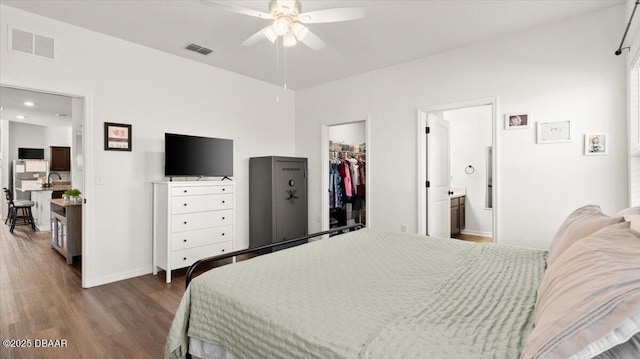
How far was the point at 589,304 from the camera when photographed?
0.73 meters

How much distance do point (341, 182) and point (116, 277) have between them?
3.52 m

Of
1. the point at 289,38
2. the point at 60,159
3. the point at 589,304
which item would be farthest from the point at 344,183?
the point at 60,159

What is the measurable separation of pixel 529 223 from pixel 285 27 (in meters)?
3.17

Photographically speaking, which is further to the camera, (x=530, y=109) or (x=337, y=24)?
(x=530, y=109)

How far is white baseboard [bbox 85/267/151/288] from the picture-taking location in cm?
319

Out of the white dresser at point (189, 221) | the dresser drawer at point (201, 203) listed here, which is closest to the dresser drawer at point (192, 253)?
the white dresser at point (189, 221)

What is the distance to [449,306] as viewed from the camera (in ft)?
3.82

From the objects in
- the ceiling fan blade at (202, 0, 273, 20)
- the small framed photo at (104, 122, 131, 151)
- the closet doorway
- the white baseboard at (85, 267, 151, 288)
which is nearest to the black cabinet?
the closet doorway

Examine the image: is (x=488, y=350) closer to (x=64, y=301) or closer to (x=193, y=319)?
(x=193, y=319)

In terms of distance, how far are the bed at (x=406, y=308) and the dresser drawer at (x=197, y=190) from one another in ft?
6.96

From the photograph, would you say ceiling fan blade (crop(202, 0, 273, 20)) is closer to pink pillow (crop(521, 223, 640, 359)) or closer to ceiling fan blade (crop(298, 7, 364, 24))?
ceiling fan blade (crop(298, 7, 364, 24))

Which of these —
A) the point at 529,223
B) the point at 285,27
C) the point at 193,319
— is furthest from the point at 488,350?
the point at 529,223

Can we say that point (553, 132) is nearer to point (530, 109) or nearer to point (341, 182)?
point (530, 109)

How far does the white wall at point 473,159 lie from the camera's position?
18.2 ft
